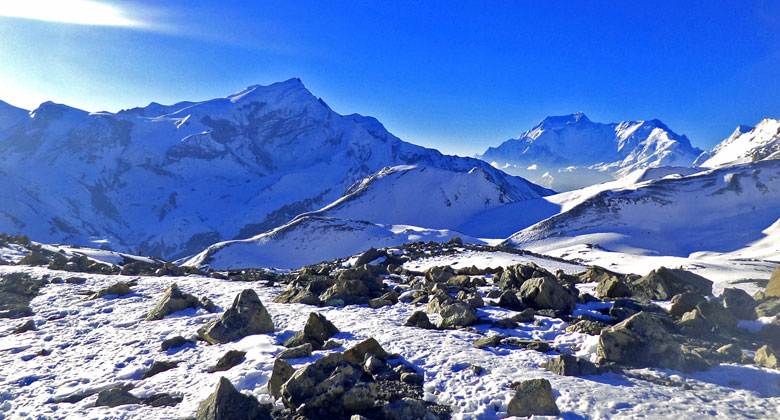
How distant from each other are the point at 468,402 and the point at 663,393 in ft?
12.1

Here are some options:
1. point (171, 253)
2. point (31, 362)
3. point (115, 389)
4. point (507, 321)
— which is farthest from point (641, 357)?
point (171, 253)

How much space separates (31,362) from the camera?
457 inches

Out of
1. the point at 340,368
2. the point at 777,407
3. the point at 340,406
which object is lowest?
the point at 777,407

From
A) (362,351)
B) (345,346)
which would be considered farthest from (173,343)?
(362,351)

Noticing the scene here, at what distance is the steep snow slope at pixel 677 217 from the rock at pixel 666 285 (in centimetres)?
5544

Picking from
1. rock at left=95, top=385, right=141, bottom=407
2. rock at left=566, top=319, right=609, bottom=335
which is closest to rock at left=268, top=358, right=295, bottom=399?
rock at left=95, top=385, right=141, bottom=407

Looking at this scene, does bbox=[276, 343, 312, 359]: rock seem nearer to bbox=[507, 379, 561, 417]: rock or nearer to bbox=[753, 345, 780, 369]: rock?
bbox=[507, 379, 561, 417]: rock

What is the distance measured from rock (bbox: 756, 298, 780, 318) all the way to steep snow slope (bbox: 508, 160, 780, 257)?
5958 centimetres

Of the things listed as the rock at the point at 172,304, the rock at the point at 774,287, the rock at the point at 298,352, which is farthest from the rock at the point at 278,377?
the rock at the point at 774,287

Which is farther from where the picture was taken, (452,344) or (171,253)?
(171,253)

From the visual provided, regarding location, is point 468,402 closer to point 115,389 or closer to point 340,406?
point 340,406

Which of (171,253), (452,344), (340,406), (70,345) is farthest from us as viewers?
(171,253)

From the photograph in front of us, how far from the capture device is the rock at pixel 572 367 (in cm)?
847

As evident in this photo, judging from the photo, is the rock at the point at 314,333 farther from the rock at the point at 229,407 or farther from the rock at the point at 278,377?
the rock at the point at 229,407
